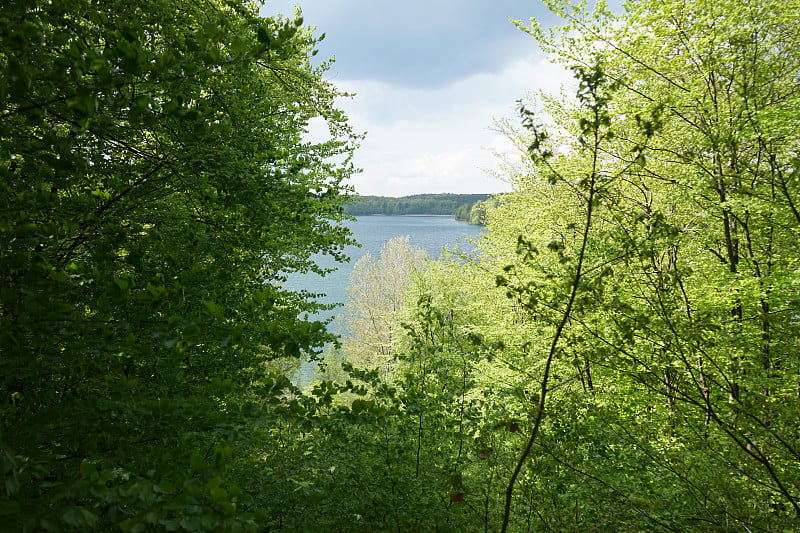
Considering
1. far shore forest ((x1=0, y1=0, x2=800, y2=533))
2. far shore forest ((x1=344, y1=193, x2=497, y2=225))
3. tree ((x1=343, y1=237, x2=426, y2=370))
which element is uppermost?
far shore forest ((x1=344, y1=193, x2=497, y2=225))

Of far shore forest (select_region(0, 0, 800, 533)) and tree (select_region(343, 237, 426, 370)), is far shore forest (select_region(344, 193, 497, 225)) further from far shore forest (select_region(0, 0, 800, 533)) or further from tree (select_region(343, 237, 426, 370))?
far shore forest (select_region(0, 0, 800, 533))

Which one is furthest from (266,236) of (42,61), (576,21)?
(576,21)

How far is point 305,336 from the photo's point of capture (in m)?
2.08

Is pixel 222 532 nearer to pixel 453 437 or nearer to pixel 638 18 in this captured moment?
pixel 453 437

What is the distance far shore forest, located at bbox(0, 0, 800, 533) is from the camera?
6.07 feet

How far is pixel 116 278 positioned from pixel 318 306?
23.8 ft

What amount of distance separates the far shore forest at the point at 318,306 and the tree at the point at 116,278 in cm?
3

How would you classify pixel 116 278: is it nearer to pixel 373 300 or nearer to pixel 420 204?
pixel 373 300

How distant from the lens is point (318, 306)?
370 inches

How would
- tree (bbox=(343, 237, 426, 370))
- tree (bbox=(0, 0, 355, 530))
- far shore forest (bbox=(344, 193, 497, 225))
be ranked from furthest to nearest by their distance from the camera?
far shore forest (bbox=(344, 193, 497, 225)) < tree (bbox=(343, 237, 426, 370)) < tree (bbox=(0, 0, 355, 530))

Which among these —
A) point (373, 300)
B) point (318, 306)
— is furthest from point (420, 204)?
point (318, 306)

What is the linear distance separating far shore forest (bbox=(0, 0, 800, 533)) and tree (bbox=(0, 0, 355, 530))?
0.03 metres

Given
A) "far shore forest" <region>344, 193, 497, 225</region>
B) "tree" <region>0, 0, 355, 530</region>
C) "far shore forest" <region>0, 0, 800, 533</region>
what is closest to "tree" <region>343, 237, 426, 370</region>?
"far shore forest" <region>0, 0, 800, 533</region>

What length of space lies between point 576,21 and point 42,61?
821cm
